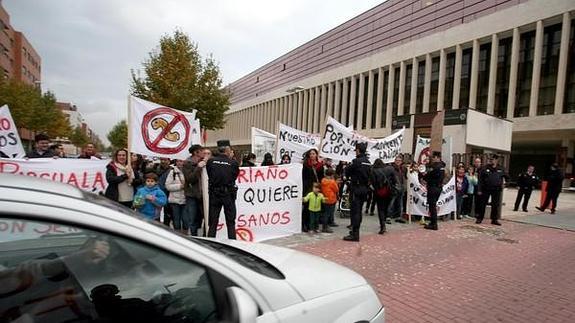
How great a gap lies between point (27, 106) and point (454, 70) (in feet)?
127

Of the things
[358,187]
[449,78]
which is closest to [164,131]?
[358,187]

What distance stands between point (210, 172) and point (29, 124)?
126 ft

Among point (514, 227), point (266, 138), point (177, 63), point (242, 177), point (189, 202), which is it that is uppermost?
point (177, 63)

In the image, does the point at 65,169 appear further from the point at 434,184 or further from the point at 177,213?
the point at 434,184

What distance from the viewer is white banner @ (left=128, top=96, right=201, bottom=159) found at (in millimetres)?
6305

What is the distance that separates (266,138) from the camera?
536 inches

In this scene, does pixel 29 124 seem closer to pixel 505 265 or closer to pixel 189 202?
pixel 189 202

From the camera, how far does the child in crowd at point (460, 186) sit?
36.7 feet

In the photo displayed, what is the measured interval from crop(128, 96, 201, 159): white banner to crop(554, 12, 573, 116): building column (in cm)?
3166

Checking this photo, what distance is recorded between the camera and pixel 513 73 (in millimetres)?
32438

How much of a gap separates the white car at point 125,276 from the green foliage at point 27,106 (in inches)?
1091

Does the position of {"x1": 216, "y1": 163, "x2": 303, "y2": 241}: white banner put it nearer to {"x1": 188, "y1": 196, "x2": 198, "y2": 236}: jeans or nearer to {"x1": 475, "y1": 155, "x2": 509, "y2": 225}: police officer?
{"x1": 188, "y1": 196, "x2": 198, "y2": 236}: jeans

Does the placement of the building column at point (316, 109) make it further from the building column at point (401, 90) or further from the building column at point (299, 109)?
the building column at point (401, 90)

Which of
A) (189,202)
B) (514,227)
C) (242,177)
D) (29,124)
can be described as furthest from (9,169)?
(29,124)
